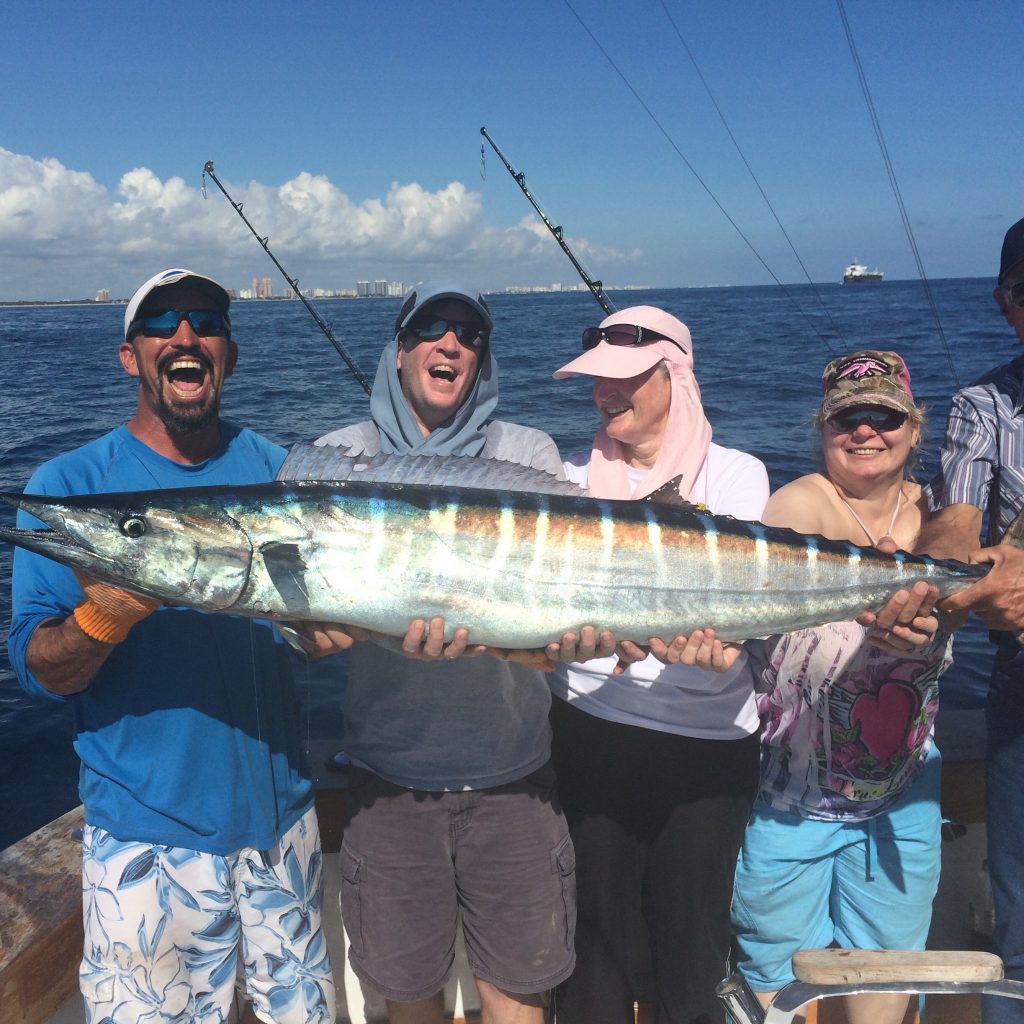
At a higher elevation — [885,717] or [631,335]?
[631,335]

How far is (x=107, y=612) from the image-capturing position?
2363 mm

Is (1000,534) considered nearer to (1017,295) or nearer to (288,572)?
(1017,295)

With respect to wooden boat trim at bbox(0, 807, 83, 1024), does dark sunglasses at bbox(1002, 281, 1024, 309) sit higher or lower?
higher

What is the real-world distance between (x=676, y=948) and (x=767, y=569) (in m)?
1.46

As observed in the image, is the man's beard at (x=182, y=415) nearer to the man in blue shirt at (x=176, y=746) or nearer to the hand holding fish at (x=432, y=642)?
the man in blue shirt at (x=176, y=746)

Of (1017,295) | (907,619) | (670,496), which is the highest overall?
(1017,295)

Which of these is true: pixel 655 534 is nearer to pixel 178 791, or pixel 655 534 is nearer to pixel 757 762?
pixel 757 762

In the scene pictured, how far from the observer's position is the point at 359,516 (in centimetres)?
262

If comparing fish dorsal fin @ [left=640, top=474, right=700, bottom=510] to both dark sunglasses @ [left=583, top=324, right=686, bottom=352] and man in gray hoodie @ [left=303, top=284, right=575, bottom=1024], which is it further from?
man in gray hoodie @ [left=303, top=284, right=575, bottom=1024]

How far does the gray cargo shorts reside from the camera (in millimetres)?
2740

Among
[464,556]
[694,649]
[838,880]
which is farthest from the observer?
[838,880]

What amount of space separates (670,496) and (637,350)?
0.60 meters

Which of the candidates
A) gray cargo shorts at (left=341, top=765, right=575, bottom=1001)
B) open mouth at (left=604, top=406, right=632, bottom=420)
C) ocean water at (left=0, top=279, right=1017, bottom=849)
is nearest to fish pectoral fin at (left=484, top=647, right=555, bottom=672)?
gray cargo shorts at (left=341, top=765, right=575, bottom=1001)

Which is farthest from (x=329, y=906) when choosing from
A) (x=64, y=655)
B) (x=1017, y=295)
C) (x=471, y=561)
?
(x=1017, y=295)
